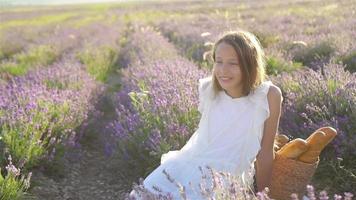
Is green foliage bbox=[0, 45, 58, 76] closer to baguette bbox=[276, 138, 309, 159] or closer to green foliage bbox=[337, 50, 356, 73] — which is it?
green foliage bbox=[337, 50, 356, 73]

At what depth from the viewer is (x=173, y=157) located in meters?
3.34

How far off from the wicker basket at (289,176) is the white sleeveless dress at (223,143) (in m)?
0.15

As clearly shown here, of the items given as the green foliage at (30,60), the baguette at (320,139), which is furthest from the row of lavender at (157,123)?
the green foliage at (30,60)

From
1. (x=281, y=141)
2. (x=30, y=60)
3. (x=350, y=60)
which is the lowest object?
(x=30, y=60)

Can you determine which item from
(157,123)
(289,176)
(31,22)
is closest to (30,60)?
(157,123)

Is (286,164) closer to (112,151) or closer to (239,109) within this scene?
(239,109)

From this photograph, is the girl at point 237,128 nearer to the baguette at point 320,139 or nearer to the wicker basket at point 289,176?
the wicker basket at point 289,176

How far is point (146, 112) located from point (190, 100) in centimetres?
37

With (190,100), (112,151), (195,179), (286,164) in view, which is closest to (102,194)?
(112,151)

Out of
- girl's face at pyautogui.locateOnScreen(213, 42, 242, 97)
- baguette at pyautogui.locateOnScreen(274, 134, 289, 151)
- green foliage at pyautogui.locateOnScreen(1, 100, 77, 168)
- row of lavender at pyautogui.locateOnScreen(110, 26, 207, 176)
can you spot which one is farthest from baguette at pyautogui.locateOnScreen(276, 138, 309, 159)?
green foliage at pyautogui.locateOnScreen(1, 100, 77, 168)

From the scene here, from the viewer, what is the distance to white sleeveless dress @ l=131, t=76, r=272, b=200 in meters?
3.17

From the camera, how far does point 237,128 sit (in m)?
3.36

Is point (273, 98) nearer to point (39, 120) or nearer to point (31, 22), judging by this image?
point (39, 120)

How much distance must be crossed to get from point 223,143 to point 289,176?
1.55 feet
